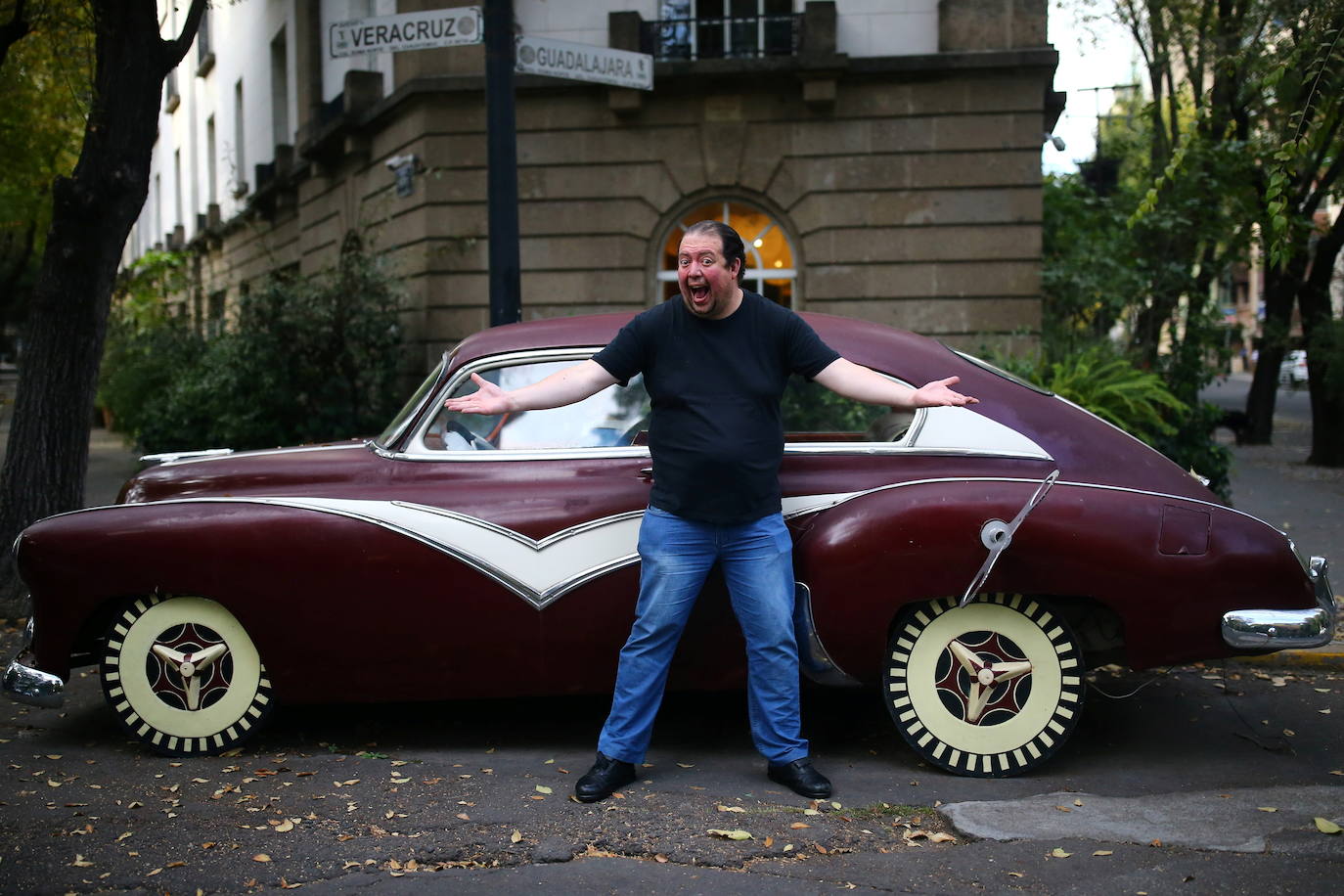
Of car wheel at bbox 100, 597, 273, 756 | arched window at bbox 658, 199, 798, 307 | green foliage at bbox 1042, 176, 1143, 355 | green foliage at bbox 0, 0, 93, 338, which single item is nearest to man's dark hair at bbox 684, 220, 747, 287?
car wheel at bbox 100, 597, 273, 756

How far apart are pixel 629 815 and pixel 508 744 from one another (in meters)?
1.02

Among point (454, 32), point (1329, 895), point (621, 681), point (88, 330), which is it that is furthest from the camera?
point (88, 330)

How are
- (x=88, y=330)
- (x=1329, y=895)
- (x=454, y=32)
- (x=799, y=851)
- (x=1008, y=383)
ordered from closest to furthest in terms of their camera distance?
(x=1329, y=895), (x=799, y=851), (x=1008, y=383), (x=454, y=32), (x=88, y=330)

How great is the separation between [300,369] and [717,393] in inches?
407

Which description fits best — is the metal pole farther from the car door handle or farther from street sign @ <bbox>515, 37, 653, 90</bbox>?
the car door handle

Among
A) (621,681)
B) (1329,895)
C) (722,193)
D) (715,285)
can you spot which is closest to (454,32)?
(715,285)

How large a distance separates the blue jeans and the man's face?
0.73m

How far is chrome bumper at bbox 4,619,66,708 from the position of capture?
4766mm

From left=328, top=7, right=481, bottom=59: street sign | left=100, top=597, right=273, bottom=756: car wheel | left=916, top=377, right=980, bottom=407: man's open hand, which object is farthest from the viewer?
left=328, top=7, right=481, bottom=59: street sign

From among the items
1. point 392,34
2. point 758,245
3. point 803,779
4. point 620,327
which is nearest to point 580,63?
point 392,34

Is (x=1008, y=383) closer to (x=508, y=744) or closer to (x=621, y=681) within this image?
(x=621, y=681)

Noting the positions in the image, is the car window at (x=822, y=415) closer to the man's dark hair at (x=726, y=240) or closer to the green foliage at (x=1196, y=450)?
the man's dark hair at (x=726, y=240)

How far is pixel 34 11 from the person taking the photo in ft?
33.7

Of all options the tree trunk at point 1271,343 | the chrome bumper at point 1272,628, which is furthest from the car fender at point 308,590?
the tree trunk at point 1271,343
